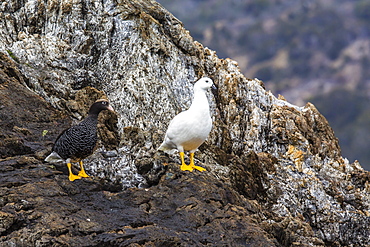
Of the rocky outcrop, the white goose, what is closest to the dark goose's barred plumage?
the rocky outcrop

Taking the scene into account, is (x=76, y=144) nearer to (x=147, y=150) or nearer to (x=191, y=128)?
(x=191, y=128)

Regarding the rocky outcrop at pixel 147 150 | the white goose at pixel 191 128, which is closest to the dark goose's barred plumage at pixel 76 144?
→ the rocky outcrop at pixel 147 150

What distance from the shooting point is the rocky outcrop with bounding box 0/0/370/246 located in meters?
13.8

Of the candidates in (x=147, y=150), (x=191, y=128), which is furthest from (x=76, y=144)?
(x=147, y=150)

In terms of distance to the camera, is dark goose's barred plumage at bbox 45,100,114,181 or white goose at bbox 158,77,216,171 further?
white goose at bbox 158,77,216,171

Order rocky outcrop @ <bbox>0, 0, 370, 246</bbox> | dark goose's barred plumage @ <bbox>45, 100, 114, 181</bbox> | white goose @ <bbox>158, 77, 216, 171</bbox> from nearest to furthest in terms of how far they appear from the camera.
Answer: rocky outcrop @ <bbox>0, 0, 370, 246</bbox> < dark goose's barred plumage @ <bbox>45, 100, 114, 181</bbox> < white goose @ <bbox>158, 77, 216, 171</bbox>

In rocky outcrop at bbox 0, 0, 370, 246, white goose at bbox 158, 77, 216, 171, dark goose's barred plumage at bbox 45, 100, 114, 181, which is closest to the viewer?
rocky outcrop at bbox 0, 0, 370, 246

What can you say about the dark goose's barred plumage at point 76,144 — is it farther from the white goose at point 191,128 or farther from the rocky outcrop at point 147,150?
the white goose at point 191,128

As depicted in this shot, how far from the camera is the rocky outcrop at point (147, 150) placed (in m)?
13.8

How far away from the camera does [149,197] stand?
602 inches

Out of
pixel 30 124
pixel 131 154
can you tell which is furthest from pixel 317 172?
pixel 30 124

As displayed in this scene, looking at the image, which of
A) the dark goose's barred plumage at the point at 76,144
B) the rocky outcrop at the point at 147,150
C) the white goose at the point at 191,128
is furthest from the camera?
the white goose at the point at 191,128

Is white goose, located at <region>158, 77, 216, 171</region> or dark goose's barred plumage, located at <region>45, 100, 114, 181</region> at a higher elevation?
white goose, located at <region>158, 77, 216, 171</region>

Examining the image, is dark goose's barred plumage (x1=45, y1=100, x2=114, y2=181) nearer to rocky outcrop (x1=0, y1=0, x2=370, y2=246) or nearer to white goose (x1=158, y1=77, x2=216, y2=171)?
rocky outcrop (x1=0, y1=0, x2=370, y2=246)
